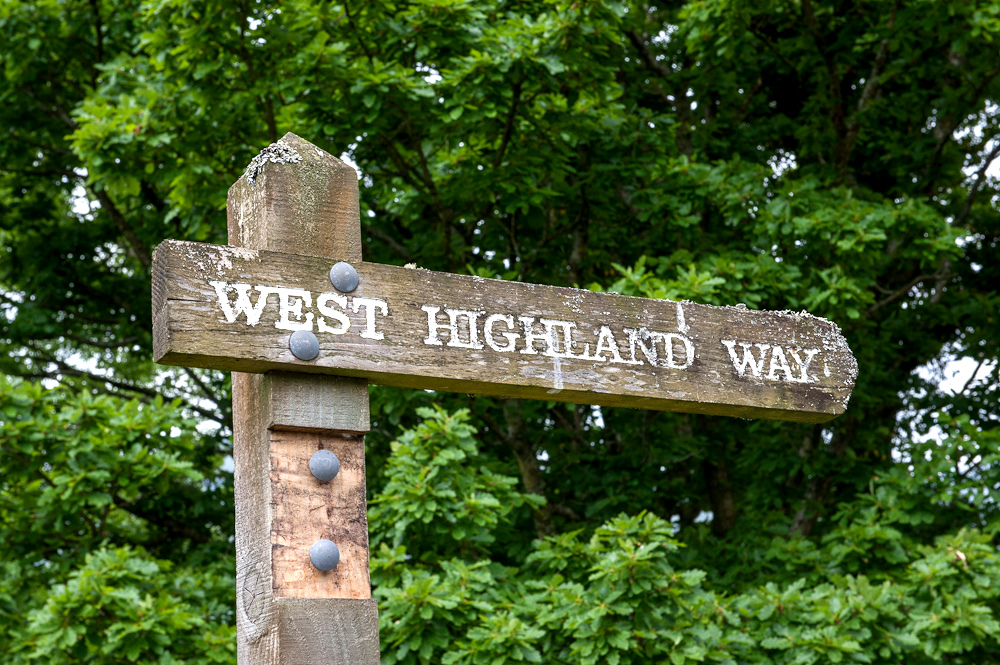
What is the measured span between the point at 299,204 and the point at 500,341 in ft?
1.66

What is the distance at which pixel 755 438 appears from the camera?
9133 millimetres

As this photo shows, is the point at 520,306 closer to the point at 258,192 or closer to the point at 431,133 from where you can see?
the point at 258,192

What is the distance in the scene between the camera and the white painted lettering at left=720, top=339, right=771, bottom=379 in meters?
2.78

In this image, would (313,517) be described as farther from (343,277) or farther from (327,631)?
(343,277)

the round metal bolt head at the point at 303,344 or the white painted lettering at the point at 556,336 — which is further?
the white painted lettering at the point at 556,336

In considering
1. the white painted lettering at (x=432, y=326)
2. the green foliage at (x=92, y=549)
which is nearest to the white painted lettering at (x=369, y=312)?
the white painted lettering at (x=432, y=326)

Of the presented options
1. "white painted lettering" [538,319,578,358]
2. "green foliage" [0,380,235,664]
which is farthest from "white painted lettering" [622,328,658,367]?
"green foliage" [0,380,235,664]

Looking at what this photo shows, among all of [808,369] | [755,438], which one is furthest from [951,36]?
[808,369]

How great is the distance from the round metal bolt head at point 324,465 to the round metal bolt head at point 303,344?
196mm

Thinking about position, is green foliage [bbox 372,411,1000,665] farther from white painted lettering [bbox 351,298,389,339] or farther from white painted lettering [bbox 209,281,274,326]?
white painted lettering [bbox 209,281,274,326]

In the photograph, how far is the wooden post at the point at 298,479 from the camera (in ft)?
7.34

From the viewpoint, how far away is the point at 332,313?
2336mm

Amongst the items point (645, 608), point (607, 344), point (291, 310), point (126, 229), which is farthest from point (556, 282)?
point (291, 310)

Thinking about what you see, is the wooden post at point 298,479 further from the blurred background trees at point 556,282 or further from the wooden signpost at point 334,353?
the blurred background trees at point 556,282
